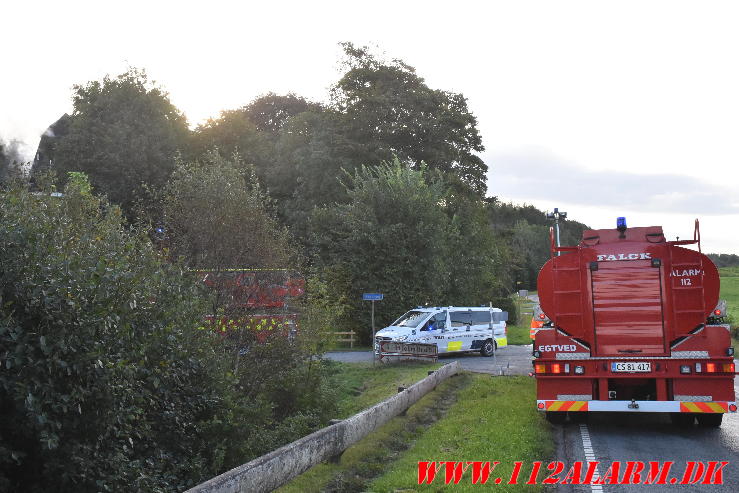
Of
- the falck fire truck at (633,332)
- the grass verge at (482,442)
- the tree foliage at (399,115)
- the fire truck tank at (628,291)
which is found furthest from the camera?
the tree foliage at (399,115)

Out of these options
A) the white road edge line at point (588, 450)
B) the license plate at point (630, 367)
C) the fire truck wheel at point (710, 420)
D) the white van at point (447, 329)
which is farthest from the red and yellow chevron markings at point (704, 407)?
the white van at point (447, 329)

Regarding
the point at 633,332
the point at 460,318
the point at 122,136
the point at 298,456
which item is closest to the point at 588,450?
the point at 633,332

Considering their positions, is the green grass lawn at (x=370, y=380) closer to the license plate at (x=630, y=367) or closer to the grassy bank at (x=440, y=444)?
the grassy bank at (x=440, y=444)

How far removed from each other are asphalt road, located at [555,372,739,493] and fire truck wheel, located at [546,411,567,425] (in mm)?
121

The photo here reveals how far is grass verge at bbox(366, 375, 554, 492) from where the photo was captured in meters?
8.46

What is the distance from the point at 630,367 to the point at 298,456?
610 centimetres

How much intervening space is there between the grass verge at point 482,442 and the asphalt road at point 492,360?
290 inches

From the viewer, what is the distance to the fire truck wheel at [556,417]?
12469 millimetres

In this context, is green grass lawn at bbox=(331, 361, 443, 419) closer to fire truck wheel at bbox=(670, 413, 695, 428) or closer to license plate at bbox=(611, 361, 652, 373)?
license plate at bbox=(611, 361, 652, 373)

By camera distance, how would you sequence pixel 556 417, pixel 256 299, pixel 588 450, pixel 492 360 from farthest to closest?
pixel 492 360, pixel 256 299, pixel 556 417, pixel 588 450

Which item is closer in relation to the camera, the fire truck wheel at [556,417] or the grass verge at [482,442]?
the grass verge at [482,442]

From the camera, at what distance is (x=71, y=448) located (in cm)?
646

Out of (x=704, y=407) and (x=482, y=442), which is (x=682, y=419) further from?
(x=482, y=442)

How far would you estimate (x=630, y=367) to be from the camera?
38.5 ft
